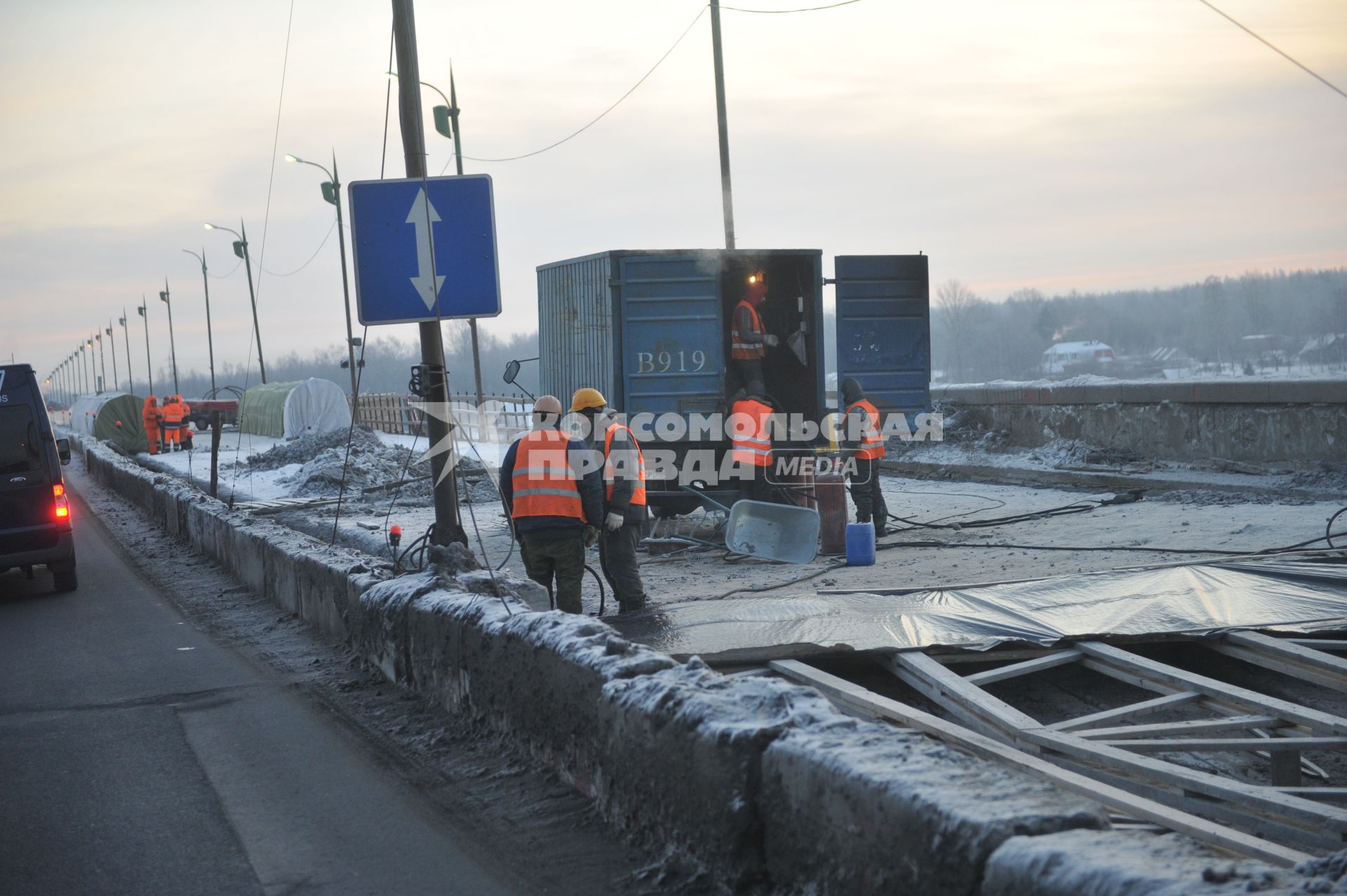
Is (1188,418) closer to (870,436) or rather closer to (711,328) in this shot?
(870,436)

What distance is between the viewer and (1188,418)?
62.5ft

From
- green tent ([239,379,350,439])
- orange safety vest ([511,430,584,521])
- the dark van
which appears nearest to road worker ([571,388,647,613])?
orange safety vest ([511,430,584,521])

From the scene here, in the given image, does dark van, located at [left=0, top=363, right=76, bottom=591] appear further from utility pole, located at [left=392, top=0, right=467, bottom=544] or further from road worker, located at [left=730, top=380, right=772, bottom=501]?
road worker, located at [left=730, top=380, right=772, bottom=501]

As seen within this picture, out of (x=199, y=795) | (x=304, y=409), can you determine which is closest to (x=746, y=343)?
(x=199, y=795)

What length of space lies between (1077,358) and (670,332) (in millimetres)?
74399

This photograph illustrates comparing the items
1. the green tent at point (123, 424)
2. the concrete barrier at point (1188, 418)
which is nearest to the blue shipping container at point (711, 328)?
the concrete barrier at point (1188, 418)

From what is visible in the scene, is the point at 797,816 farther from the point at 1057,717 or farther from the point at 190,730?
the point at 190,730

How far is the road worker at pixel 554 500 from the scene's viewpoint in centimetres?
804

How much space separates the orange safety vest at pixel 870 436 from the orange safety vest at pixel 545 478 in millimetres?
6471

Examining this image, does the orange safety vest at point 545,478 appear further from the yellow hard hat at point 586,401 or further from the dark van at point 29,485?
the dark van at point 29,485

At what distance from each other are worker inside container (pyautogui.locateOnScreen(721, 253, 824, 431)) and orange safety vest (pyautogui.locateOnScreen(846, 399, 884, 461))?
1.53 m

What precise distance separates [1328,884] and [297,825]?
3920mm

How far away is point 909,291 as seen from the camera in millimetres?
15445

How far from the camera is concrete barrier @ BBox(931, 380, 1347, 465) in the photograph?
53.9 ft
